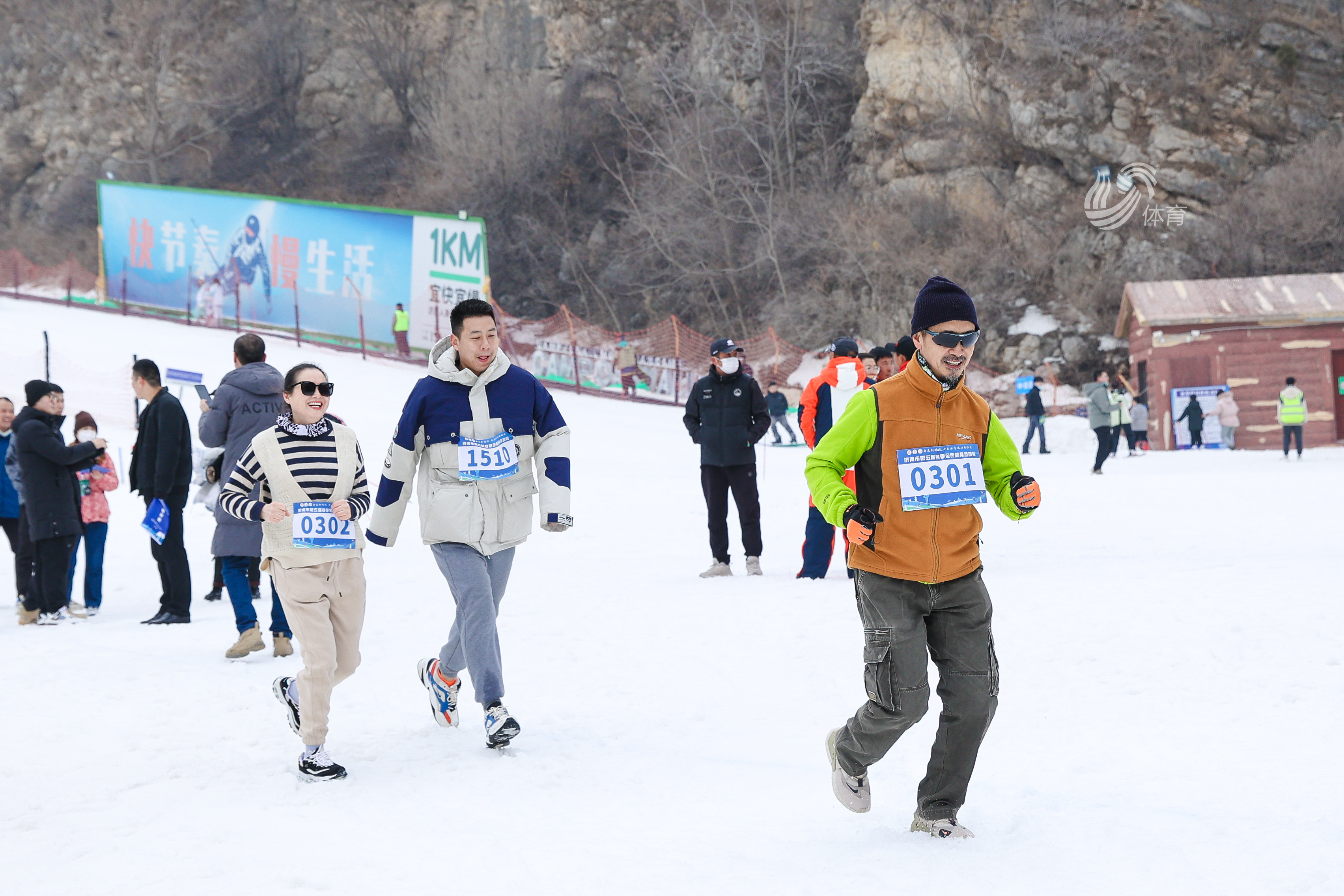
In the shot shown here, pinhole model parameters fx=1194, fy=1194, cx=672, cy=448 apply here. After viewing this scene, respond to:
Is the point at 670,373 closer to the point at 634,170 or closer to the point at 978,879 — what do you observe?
the point at 634,170

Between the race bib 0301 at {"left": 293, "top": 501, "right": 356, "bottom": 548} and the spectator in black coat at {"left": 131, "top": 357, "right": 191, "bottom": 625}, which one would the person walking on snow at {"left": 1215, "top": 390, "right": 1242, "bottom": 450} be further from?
the race bib 0301 at {"left": 293, "top": 501, "right": 356, "bottom": 548}

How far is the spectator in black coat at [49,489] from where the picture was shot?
27.4 ft

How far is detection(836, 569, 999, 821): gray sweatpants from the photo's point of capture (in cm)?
356

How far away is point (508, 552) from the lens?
495 centimetres

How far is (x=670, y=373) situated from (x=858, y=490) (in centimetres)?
2404

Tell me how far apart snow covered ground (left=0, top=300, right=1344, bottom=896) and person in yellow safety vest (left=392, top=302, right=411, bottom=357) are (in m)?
19.1

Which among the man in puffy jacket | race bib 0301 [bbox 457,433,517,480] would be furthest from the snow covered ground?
the man in puffy jacket

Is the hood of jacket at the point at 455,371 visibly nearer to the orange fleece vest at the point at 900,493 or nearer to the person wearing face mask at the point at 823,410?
the orange fleece vest at the point at 900,493

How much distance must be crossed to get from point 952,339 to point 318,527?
2564 millimetres

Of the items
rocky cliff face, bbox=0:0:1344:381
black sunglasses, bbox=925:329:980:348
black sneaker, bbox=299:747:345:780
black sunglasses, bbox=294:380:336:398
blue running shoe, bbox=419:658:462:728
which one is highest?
rocky cliff face, bbox=0:0:1344:381

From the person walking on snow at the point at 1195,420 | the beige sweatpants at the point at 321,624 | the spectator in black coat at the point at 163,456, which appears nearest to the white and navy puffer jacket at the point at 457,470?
the beige sweatpants at the point at 321,624

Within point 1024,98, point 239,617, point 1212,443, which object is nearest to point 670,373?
point 1212,443

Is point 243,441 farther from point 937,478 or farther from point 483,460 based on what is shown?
point 937,478

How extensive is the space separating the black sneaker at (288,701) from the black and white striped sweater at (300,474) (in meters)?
0.69
